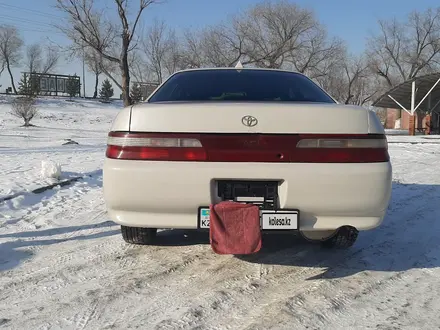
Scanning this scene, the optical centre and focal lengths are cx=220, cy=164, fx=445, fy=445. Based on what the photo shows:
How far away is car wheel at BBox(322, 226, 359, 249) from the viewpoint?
343cm

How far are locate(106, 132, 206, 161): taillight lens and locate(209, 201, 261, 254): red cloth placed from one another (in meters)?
0.35

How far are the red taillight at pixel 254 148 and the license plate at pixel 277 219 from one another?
31 cm

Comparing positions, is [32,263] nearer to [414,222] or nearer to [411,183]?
[414,222]

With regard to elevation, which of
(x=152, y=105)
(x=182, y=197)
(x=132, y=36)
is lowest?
(x=182, y=197)

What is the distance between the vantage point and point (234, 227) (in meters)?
2.73

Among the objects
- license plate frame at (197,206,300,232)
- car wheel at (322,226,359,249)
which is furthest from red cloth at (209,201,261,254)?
car wheel at (322,226,359,249)

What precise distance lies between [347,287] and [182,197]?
1.25 m

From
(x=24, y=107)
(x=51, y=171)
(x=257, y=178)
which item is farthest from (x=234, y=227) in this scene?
(x=24, y=107)

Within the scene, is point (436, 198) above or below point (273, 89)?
below

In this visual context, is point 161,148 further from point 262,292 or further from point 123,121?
point 262,292

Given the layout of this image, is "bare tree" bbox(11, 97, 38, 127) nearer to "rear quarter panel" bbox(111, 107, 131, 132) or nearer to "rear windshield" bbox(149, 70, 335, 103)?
"rear windshield" bbox(149, 70, 335, 103)

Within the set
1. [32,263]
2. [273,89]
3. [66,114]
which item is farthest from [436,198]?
[66,114]

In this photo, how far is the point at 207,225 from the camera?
276 centimetres

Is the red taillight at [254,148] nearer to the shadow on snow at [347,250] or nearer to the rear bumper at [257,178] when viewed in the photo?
the rear bumper at [257,178]
